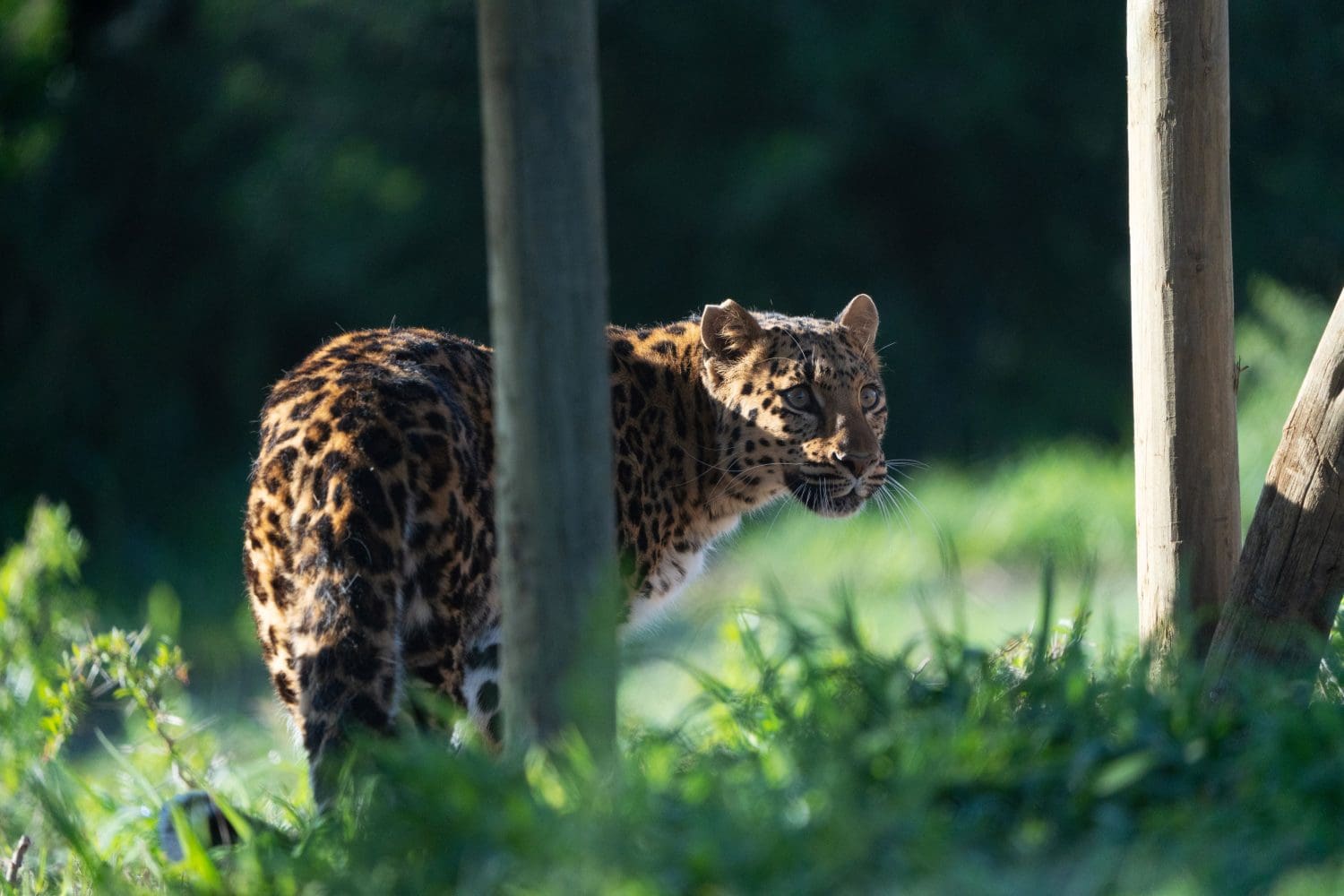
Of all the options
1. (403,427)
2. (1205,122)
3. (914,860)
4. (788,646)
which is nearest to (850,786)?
(914,860)

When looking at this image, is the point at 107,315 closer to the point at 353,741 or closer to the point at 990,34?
the point at 990,34

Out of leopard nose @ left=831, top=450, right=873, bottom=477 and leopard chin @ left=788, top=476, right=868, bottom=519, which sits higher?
leopard nose @ left=831, top=450, right=873, bottom=477

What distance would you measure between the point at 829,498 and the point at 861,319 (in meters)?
0.88

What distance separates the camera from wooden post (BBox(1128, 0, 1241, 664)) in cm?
410

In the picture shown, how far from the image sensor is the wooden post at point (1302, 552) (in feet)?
12.7

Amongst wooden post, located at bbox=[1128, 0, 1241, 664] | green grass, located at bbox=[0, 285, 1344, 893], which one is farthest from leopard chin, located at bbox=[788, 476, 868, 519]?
wooden post, located at bbox=[1128, 0, 1241, 664]

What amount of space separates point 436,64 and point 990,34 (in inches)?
202

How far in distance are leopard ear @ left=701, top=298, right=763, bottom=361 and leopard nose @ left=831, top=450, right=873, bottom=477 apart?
54cm

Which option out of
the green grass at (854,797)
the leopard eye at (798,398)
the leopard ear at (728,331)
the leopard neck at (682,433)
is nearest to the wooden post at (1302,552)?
the green grass at (854,797)

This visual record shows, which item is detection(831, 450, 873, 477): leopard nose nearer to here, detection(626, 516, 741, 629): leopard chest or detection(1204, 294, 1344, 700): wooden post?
detection(626, 516, 741, 629): leopard chest

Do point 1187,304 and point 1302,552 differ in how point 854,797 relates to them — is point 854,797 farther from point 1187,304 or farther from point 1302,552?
point 1187,304

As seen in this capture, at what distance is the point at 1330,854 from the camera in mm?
2836

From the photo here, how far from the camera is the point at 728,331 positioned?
18.0ft

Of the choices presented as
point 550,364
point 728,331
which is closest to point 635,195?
point 728,331
